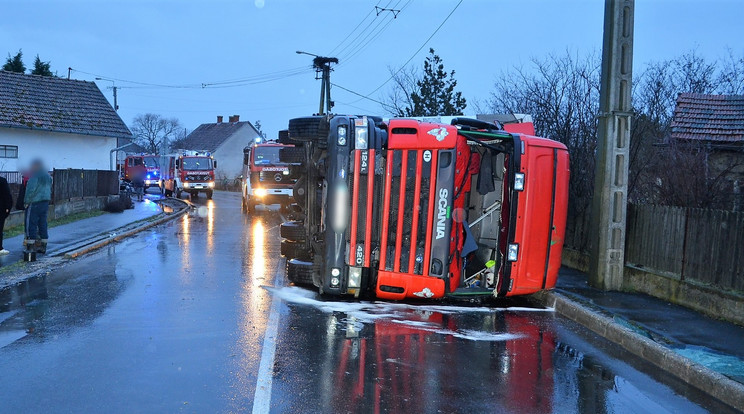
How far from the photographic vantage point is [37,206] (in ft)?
41.9

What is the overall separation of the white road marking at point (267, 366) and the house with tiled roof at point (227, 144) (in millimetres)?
62778

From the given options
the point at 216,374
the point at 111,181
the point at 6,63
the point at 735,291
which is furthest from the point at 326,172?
the point at 6,63

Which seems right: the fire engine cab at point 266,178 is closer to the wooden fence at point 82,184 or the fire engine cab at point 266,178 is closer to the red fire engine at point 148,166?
the wooden fence at point 82,184

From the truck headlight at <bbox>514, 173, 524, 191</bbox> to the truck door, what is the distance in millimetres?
64

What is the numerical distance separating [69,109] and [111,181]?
4.14 m

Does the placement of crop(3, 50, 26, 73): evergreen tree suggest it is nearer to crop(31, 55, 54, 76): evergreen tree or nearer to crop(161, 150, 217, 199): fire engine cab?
crop(31, 55, 54, 76): evergreen tree

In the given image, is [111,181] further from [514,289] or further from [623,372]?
[623,372]

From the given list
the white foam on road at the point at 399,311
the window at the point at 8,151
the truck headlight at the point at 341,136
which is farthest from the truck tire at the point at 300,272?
the window at the point at 8,151

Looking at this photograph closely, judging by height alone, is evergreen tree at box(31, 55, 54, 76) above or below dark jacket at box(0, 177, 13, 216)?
above

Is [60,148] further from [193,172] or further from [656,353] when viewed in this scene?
[656,353]

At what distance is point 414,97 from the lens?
110 feet

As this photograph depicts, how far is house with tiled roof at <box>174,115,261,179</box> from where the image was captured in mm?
71438

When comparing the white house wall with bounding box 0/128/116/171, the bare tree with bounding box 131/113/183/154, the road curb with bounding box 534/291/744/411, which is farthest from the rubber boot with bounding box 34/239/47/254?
the bare tree with bounding box 131/113/183/154

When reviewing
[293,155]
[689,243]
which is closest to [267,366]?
[293,155]
